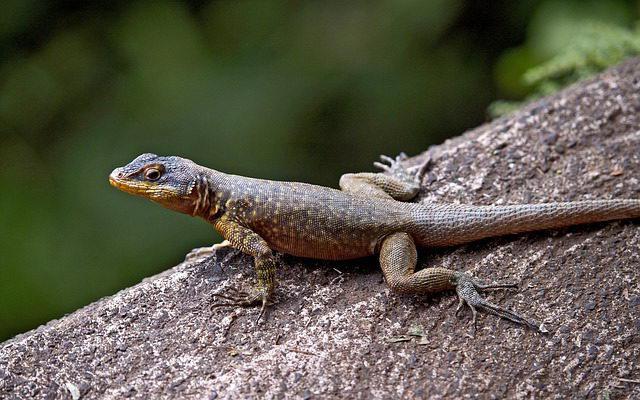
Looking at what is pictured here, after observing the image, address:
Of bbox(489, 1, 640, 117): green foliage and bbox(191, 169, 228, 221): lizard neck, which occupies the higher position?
bbox(489, 1, 640, 117): green foliage

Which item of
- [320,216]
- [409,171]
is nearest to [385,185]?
[409,171]

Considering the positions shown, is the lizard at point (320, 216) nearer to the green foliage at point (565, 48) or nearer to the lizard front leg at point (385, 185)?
the lizard front leg at point (385, 185)

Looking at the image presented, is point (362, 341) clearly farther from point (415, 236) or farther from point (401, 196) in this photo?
point (401, 196)

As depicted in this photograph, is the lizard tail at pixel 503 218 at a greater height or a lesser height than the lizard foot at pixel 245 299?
greater

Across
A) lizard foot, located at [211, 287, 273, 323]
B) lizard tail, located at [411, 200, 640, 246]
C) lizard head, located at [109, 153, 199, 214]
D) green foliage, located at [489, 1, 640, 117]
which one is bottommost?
lizard foot, located at [211, 287, 273, 323]

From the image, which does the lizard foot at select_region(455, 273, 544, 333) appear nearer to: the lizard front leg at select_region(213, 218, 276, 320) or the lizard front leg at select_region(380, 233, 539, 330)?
the lizard front leg at select_region(380, 233, 539, 330)

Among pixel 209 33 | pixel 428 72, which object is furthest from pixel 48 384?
pixel 428 72

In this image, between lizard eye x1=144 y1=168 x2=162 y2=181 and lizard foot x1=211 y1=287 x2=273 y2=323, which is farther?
lizard eye x1=144 y1=168 x2=162 y2=181

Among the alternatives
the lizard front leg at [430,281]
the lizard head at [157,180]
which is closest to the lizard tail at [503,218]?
the lizard front leg at [430,281]

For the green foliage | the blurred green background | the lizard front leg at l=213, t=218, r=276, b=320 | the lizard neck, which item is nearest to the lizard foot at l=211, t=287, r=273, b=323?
the lizard front leg at l=213, t=218, r=276, b=320
